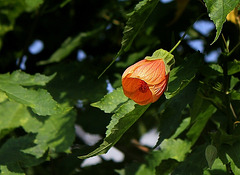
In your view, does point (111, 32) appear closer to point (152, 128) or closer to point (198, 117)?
point (152, 128)

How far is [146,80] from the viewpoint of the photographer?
0.81 meters

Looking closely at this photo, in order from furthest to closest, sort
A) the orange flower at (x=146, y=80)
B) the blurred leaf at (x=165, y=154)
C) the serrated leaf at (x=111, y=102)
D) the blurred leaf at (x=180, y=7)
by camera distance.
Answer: the blurred leaf at (x=180, y=7) → the blurred leaf at (x=165, y=154) → the serrated leaf at (x=111, y=102) → the orange flower at (x=146, y=80)

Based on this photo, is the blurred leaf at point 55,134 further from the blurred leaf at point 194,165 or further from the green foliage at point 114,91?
the blurred leaf at point 194,165

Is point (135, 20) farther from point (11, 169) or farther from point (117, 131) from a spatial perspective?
point (11, 169)

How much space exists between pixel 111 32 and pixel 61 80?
41 cm

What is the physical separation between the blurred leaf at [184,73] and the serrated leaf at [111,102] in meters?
0.10

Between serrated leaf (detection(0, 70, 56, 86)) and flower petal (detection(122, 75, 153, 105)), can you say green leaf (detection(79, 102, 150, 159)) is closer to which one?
flower petal (detection(122, 75, 153, 105))

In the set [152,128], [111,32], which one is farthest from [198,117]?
[152,128]

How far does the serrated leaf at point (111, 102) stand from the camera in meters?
0.93

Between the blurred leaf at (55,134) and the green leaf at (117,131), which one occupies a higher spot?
the green leaf at (117,131)

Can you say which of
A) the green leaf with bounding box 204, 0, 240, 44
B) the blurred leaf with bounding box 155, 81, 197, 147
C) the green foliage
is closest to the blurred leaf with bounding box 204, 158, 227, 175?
the green foliage

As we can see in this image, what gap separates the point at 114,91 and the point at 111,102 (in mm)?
24

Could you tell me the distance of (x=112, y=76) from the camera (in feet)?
4.31

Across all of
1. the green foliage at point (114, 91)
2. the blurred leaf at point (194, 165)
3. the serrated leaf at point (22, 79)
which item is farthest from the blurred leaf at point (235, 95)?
the serrated leaf at point (22, 79)
